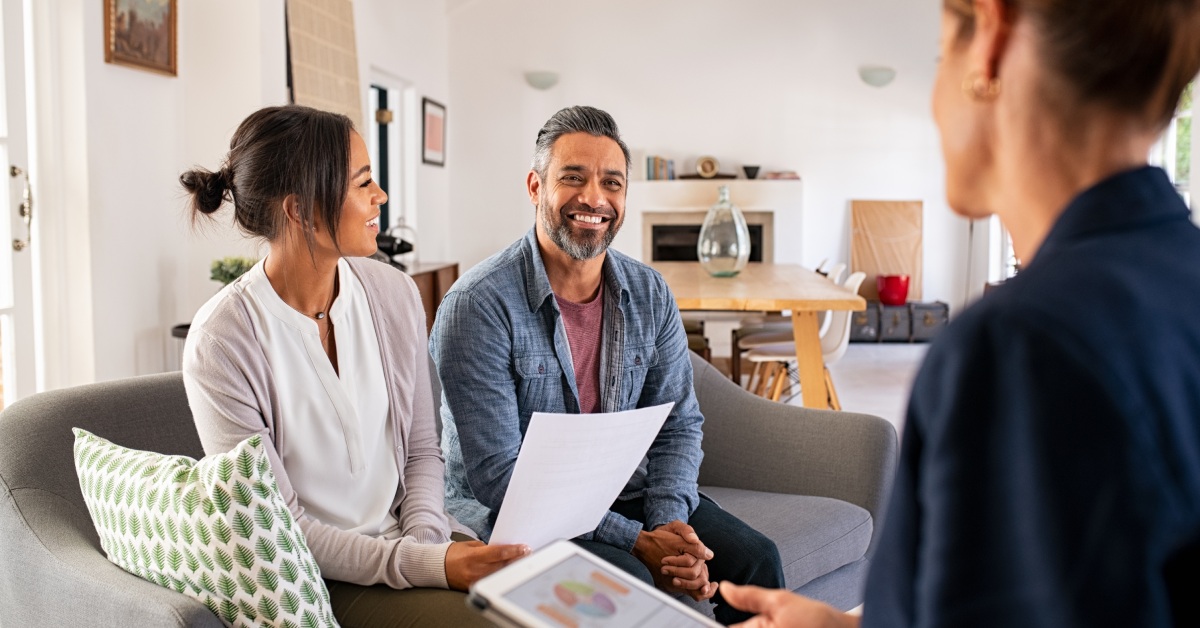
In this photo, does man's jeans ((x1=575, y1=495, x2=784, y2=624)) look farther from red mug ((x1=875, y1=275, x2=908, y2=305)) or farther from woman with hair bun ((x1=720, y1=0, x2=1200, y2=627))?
red mug ((x1=875, y1=275, x2=908, y2=305))

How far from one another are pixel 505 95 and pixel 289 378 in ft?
23.8

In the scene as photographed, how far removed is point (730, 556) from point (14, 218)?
8.59 feet

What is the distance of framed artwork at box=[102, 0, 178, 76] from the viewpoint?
3602 millimetres

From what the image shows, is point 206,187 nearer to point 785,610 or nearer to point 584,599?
point 584,599

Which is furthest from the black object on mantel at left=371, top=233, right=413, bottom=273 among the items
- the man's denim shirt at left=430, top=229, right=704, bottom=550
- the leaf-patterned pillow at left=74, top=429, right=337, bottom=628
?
the leaf-patterned pillow at left=74, top=429, right=337, bottom=628

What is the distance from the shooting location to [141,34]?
3.81 meters

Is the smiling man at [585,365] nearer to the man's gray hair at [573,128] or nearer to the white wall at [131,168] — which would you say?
the man's gray hair at [573,128]

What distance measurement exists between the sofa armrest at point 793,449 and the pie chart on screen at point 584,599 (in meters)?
1.65

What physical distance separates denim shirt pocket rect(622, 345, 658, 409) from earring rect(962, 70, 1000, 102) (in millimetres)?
1437

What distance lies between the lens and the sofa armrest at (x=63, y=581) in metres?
1.30

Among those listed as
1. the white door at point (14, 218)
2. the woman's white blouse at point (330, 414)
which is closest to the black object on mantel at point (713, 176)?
the white door at point (14, 218)

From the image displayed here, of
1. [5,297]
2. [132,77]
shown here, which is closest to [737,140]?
[132,77]

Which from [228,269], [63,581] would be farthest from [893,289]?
[63,581]

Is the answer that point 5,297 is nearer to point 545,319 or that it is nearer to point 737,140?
point 545,319
